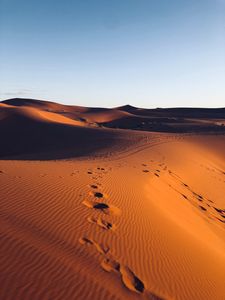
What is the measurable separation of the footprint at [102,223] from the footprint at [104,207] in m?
0.48

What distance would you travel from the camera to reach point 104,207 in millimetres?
7379

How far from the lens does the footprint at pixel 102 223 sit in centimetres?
631

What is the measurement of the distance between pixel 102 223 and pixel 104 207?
94cm

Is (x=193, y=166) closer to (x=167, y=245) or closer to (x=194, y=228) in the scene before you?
(x=194, y=228)

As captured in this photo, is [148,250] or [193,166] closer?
[148,250]

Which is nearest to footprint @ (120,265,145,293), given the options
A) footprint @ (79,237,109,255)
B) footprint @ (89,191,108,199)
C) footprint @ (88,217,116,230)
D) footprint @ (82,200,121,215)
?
footprint @ (79,237,109,255)

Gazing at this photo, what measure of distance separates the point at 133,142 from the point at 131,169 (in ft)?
26.4

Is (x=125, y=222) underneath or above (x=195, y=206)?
above

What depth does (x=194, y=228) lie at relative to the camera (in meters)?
8.24

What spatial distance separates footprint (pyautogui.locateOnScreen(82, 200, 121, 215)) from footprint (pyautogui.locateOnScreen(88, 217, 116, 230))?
48 cm

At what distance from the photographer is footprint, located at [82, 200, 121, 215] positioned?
7178mm

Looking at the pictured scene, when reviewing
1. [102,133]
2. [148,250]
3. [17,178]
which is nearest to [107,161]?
[17,178]

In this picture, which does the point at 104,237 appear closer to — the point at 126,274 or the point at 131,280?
the point at 126,274

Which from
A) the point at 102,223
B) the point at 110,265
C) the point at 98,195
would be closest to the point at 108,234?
the point at 102,223
